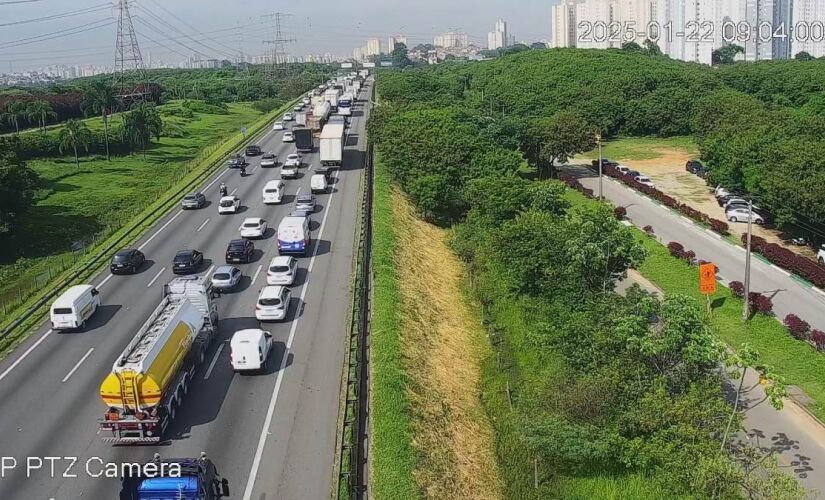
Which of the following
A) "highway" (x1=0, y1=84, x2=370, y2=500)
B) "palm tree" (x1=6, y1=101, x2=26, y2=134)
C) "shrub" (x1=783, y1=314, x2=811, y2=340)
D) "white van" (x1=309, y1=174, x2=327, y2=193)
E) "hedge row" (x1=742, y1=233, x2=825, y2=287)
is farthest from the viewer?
"palm tree" (x1=6, y1=101, x2=26, y2=134)

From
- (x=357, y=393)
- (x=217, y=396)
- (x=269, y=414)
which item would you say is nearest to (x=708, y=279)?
(x=357, y=393)

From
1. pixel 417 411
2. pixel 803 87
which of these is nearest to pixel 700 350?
pixel 417 411

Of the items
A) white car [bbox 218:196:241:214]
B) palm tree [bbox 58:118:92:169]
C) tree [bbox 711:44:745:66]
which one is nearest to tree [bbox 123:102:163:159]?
palm tree [bbox 58:118:92:169]

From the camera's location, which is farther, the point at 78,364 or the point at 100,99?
the point at 100,99

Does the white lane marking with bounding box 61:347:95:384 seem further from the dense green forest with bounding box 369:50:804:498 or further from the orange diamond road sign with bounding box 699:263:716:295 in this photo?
the orange diamond road sign with bounding box 699:263:716:295

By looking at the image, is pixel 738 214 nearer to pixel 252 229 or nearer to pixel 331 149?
pixel 331 149

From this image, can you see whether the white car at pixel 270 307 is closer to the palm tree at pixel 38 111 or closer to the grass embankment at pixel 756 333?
the grass embankment at pixel 756 333

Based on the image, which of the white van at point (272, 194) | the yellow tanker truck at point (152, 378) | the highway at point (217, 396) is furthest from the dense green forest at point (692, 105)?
the yellow tanker truck at point (152, 378)
